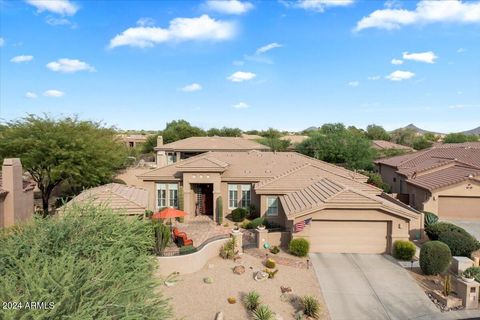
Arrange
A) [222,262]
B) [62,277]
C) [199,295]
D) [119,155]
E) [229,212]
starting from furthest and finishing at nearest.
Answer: [119,155] < [229,212] < [222,262] < [199,295] < [62,277]

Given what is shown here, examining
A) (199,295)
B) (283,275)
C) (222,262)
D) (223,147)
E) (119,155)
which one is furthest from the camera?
(223,147)

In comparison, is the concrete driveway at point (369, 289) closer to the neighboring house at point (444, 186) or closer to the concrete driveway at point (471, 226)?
the concrete driveway at point (471, 226)

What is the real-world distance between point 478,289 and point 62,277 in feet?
48.0

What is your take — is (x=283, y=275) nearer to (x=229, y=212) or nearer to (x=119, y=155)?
(x=229, y=212)

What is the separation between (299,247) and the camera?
16.8 meters

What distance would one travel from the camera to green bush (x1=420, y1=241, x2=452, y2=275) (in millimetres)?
14578

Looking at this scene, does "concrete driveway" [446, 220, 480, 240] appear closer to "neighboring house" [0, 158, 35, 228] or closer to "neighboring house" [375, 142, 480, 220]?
"neighboring house" [375, 142, 480, 220]

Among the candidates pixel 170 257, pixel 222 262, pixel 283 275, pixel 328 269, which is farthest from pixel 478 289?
pixel 170 257

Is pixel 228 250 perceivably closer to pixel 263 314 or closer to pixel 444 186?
pixel 263 314

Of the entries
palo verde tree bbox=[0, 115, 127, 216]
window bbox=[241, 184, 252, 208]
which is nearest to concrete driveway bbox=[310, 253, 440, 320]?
window bbox=[241, 184, 252, 208]

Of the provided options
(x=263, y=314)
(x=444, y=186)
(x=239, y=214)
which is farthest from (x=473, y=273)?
(x=239, y=214)

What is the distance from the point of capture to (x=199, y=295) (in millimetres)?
12750

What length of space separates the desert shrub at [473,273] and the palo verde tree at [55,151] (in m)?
25.5

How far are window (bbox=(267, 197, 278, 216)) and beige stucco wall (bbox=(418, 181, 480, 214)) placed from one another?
11.6m
